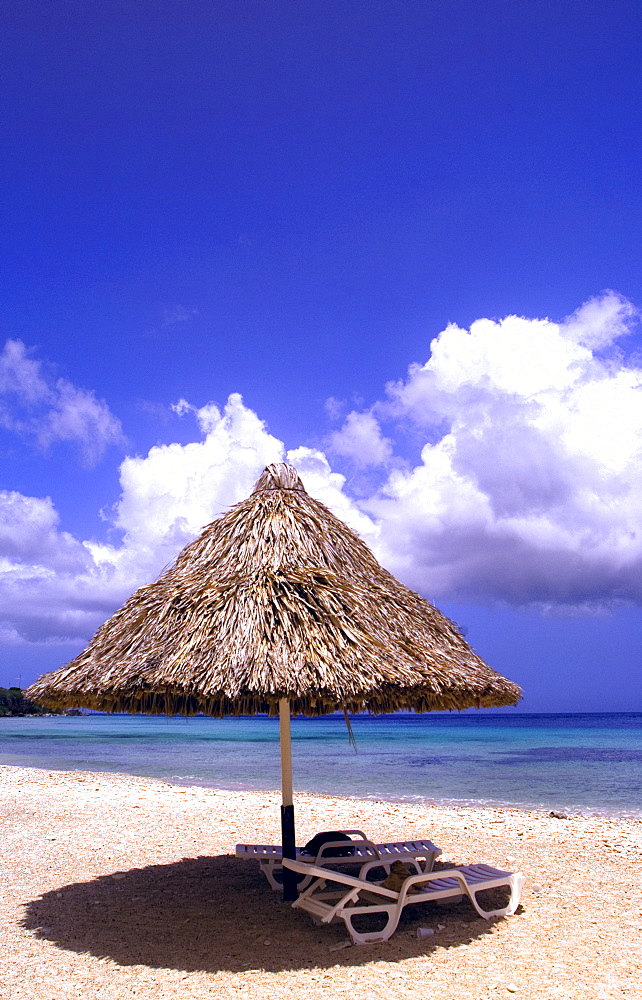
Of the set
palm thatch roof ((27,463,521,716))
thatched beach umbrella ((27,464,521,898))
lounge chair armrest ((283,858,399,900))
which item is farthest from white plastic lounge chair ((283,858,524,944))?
palm thatch roof ((27,463,521,716))

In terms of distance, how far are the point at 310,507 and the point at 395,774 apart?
15498 millimetres

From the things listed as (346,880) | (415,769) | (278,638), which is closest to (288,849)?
(346,880)

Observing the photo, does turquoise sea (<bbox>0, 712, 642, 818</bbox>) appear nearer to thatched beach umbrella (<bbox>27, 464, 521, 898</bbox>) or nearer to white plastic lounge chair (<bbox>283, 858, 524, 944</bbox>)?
white plastic lounge chair (<bbox>283, 858, 524, 944</bbox>)

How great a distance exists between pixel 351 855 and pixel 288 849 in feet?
2.25

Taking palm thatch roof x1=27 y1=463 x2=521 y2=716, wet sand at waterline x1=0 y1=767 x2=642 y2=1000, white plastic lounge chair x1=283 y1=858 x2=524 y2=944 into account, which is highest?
palm thatch roof x1=27 y1=463 x2=521 y2=716

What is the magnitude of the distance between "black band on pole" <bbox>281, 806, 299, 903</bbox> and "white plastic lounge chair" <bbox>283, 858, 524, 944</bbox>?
0.56 feet

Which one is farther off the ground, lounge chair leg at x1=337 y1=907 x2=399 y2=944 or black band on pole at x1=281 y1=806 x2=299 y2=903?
black band on pole at x1=281 y1=806 x2=299 y2=903

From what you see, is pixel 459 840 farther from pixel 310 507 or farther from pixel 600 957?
pixel 310 507

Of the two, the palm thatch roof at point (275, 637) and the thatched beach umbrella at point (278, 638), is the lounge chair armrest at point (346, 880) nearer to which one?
the thatched beach umbrella at point (278, 638)

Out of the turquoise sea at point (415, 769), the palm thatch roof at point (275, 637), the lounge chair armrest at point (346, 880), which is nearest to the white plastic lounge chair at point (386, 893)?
the lounge chair armrest at point (346, 880)

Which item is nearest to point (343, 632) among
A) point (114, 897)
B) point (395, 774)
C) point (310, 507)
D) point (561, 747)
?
point (310, 507)

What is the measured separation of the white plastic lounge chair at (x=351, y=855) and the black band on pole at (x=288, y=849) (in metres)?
0.08

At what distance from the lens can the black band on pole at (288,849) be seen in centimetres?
553

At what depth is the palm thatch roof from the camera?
4637mm
